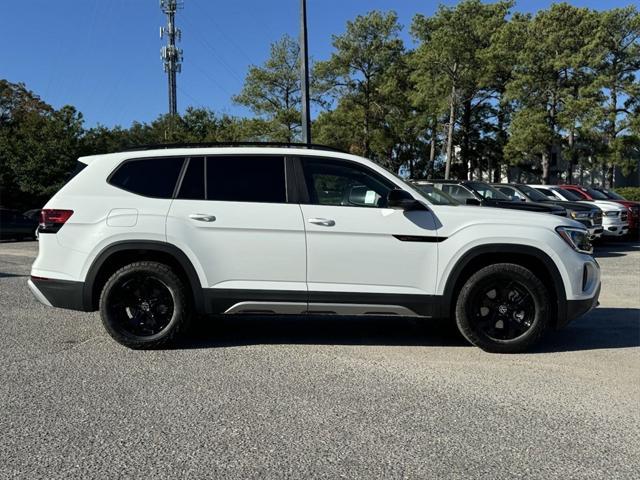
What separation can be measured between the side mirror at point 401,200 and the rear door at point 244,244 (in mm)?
845

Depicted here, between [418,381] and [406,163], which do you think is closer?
[418,381]

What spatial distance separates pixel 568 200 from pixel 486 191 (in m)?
4.24

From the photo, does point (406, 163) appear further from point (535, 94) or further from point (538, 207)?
point (538, 207)

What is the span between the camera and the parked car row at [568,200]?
45.8 feet

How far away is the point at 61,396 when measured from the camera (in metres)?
4.30

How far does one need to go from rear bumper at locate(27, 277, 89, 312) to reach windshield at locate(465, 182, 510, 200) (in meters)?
10.7

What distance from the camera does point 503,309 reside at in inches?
217

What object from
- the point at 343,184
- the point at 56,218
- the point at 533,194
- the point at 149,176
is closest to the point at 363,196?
the point at 343,184

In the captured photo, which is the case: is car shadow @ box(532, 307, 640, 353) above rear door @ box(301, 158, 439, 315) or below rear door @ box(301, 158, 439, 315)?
below

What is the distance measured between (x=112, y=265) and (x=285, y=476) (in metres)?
3.18

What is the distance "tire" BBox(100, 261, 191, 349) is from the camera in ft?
17.7

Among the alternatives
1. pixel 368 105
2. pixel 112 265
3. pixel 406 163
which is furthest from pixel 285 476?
pixel 406 163

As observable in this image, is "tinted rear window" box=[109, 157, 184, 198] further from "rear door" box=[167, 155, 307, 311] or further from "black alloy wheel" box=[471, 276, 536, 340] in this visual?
"black alloy wheel" box=[471, 276, 536, 340]

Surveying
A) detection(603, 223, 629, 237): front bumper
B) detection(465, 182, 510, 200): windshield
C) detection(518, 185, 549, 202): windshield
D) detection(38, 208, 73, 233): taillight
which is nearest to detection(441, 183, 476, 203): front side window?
detection(465, 182, 510, 200): windshield
